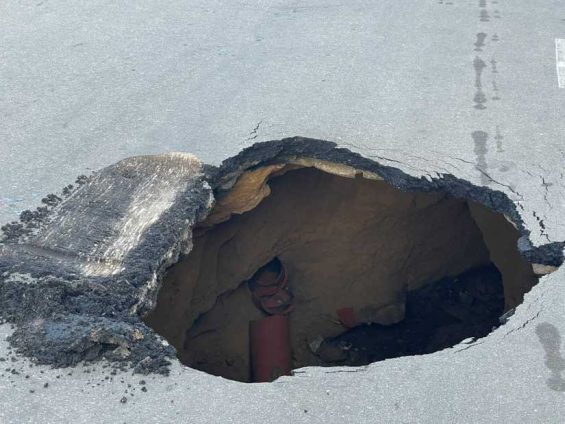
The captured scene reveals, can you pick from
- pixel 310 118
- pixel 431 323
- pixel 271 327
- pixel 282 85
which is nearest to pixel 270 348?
A: pixel 271 327

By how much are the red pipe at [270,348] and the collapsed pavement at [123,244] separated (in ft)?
6.34

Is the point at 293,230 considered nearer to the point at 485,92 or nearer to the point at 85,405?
the point at 485,92

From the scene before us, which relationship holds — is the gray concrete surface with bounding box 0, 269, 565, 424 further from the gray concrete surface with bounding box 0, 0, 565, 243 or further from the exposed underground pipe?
the exposed underground pipe

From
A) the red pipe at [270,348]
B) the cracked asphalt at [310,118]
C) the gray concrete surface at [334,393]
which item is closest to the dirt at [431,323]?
the red pipe at [270,348]

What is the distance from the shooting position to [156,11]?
27.0 feet

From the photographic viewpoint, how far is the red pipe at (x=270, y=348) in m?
7.03

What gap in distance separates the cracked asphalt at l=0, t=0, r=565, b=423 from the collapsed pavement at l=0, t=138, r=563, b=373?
0.11m

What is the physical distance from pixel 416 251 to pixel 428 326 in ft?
2.71

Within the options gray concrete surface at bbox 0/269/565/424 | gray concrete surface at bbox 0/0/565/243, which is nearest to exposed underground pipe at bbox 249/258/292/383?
gray concrete surface at bbox 0/0/565/243

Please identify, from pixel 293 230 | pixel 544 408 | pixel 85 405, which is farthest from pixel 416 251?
pixel 85 405

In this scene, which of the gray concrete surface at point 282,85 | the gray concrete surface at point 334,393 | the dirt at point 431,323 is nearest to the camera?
the gray concrete surface at point 334,393

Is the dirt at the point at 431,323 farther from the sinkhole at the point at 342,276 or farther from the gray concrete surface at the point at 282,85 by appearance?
the gray concrete surface at the point at 282,85

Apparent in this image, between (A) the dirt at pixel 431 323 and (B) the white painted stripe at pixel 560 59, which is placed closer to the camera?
(B) the white painted stripe at pixel 560 59

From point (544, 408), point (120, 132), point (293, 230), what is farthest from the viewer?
point (293, 230)
